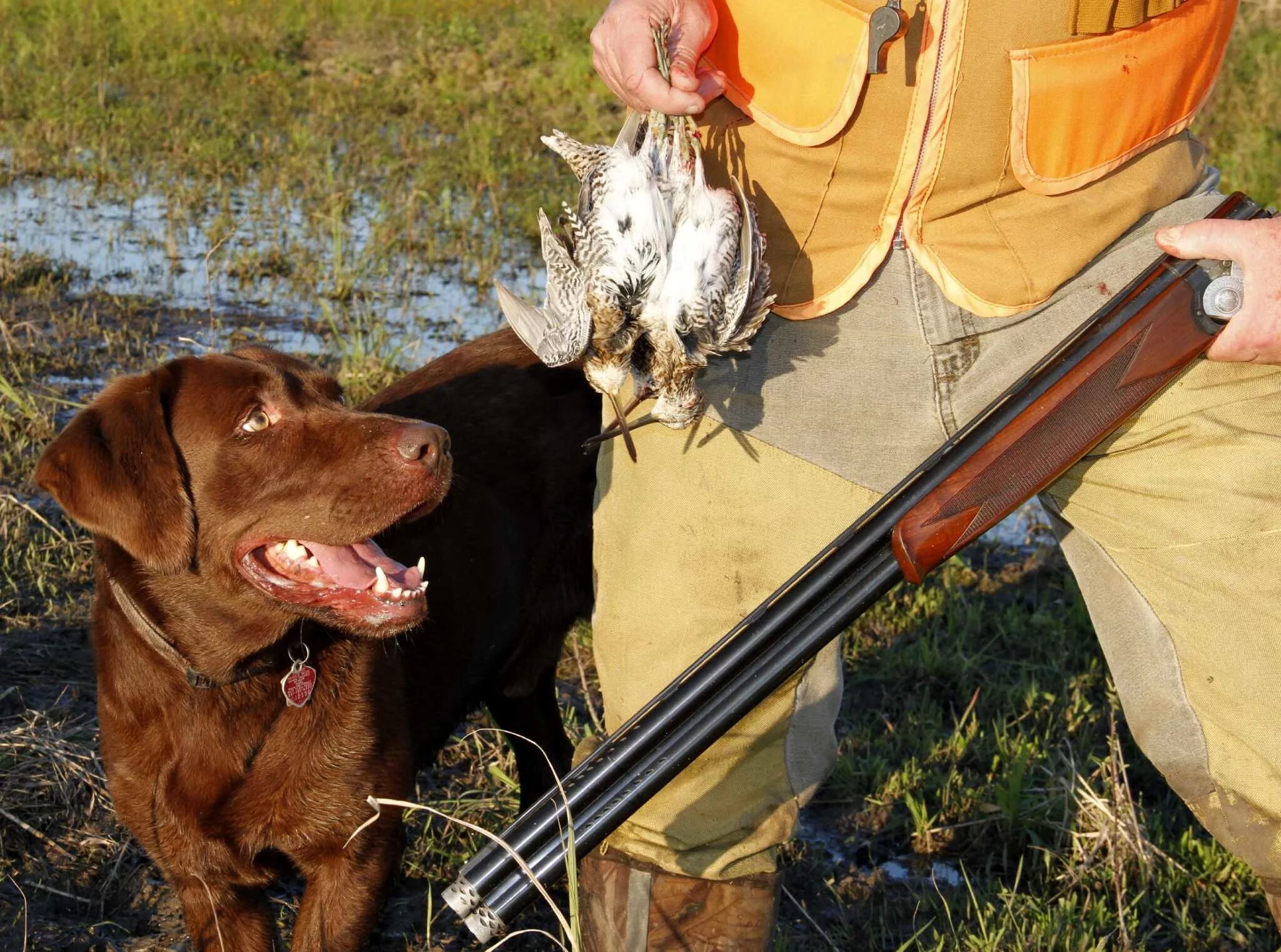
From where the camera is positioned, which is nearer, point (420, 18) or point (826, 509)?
point (826, 509)

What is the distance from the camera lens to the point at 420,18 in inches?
526

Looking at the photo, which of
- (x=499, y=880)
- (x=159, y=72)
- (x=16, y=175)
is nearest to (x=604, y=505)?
(x=499, y=880)

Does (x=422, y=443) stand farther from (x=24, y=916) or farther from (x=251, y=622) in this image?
(x=24, y=916)

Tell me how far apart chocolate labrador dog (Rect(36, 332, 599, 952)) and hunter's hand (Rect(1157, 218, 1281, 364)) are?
1.43 metres

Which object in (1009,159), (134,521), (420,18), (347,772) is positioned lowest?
(420,18)

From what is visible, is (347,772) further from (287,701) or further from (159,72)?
(159,72)

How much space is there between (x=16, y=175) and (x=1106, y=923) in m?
7.86

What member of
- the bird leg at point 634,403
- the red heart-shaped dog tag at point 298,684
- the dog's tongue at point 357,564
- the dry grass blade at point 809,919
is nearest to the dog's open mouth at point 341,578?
the dog's tongue at point 357,564

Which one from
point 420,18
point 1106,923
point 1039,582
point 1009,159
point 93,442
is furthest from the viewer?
point 420,18

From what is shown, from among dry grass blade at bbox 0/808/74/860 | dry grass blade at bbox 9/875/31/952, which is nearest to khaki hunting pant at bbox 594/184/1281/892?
dry grass blade at bbox 9/875/31/952

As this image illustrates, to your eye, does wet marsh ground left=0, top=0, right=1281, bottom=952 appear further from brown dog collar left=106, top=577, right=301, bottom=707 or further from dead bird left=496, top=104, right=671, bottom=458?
dead bird left=496, top=104, right=671, bottom=458

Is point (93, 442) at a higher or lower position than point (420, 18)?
higher

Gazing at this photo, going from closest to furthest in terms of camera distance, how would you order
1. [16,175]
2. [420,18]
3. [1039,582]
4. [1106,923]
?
[1106,923]
[1039,582]
[16,175]
[420,18]

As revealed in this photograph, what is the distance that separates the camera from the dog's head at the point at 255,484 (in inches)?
106
